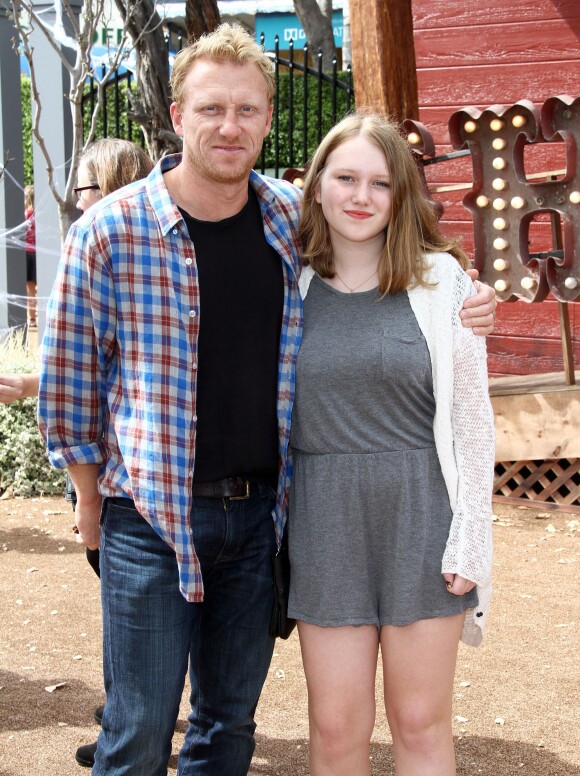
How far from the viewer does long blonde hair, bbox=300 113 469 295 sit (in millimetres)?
2691

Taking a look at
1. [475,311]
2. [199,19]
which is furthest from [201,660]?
[199,19]

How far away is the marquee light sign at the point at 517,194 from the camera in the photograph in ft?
19.5

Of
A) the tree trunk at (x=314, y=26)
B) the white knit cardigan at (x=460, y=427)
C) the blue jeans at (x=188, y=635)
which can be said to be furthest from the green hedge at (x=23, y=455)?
the tree trunk at (x=314, y=26)

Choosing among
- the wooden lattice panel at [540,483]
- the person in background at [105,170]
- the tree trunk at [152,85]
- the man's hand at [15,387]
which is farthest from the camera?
the tree trunk at [152,85]

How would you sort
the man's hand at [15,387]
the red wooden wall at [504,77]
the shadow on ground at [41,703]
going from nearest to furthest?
the man's hand at [15,387]
the shadow on ground at [41,703]
the red wooden wall at [504,77]

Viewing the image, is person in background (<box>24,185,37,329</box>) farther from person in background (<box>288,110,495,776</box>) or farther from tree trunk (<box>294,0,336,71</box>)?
person in background (<box>288,110,495,776</box>)

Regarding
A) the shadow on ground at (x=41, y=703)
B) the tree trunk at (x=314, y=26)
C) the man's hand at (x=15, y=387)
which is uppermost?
the tree trunk at (x=314, y=26)

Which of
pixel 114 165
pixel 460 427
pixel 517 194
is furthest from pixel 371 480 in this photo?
pixel 517 194

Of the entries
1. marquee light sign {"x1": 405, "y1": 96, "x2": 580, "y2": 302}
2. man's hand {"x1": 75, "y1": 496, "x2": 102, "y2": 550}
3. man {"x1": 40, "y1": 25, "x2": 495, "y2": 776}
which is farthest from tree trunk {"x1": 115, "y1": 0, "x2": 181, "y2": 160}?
man's hand {"x1": 75, "y1": 496, "x2": 102, "y2": 550}

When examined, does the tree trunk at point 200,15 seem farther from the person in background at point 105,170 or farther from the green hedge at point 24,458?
the person in background at point 105,170

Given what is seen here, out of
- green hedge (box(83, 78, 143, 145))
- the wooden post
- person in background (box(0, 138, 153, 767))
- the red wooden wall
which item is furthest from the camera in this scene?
green hedge (box(83, 78, 143, 145))

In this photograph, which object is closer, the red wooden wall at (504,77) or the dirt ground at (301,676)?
the dirt ground at (301,676)

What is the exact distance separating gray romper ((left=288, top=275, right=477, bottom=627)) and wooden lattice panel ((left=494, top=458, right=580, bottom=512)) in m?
4.40

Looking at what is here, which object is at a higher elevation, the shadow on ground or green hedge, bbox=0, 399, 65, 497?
green hedge, bbox=0, 399, 65, 497
